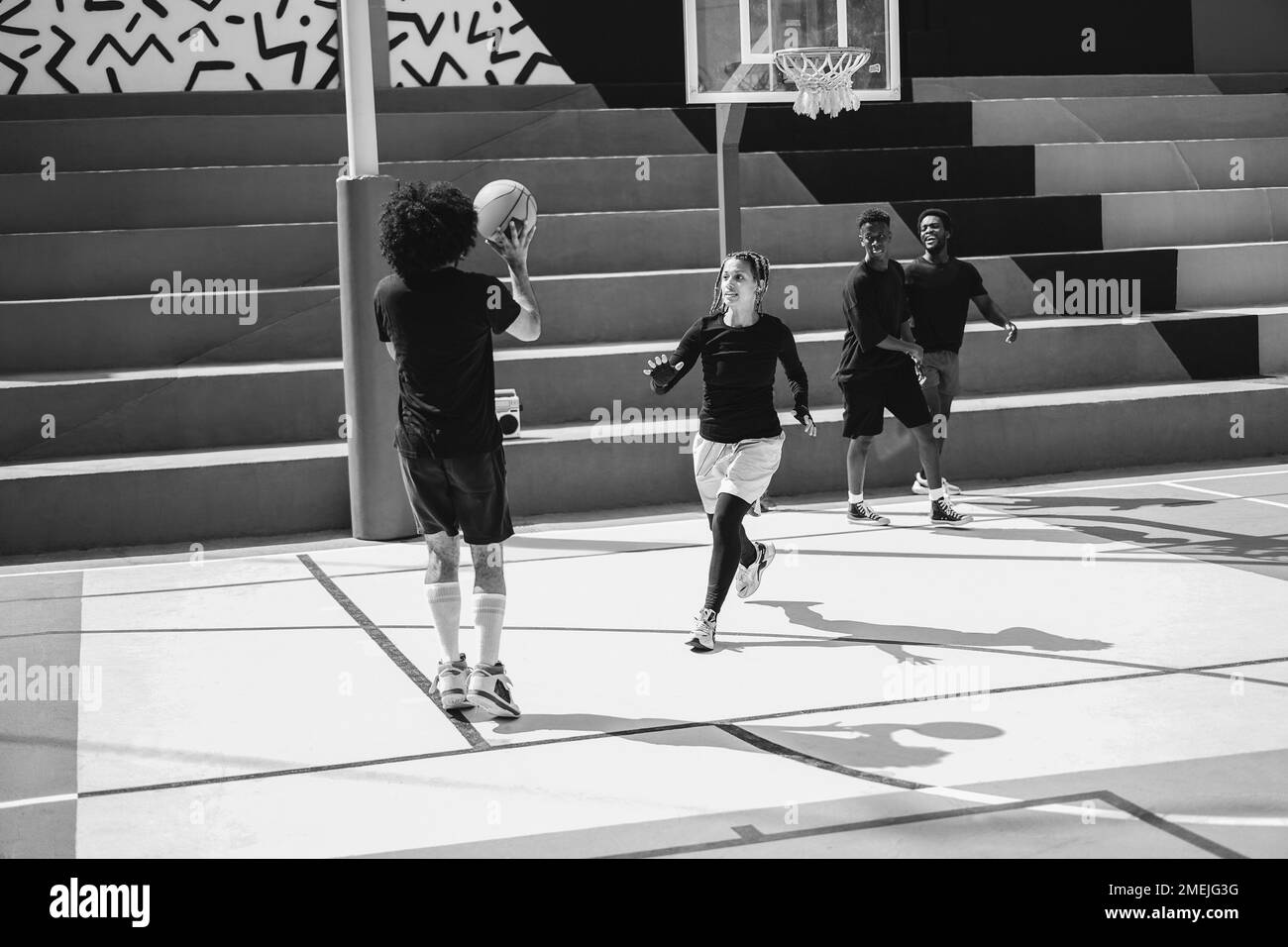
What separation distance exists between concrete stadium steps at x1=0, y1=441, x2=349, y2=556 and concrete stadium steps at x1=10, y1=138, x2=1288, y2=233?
3.07 m

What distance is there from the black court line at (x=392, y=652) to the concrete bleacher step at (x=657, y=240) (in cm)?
347

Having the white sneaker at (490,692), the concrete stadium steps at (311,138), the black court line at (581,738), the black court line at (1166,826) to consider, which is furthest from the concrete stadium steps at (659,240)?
the black court line at (1166,826)

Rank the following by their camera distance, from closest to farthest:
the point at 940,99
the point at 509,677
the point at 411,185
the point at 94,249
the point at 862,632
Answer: the point at 411,185
the point at 509,677
the point at 862,632
the point at 94,249
the point at 940,99

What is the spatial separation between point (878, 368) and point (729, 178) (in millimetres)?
1763

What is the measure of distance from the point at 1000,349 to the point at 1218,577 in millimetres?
4208

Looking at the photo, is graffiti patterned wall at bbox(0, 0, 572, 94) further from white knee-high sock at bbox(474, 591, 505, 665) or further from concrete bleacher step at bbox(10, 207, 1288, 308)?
white knee-high sock at bbox(474, 591, 505, 665)

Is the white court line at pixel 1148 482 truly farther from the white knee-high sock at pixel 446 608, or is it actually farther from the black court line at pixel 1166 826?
the black court line at pixel 1166 826

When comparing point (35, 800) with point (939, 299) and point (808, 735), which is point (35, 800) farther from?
point (939, 299)

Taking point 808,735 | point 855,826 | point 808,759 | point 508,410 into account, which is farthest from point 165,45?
point 855,826

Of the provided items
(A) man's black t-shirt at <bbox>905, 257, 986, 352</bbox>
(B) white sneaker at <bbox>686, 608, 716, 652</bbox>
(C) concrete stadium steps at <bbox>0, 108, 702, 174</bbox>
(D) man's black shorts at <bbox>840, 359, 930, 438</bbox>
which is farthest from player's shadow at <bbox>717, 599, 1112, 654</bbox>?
(C) concrete stadium steps at <bbox>0, 108, 702, 174</bbox>

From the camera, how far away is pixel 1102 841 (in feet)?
14.2

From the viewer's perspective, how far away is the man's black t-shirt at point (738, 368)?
6945 mm
